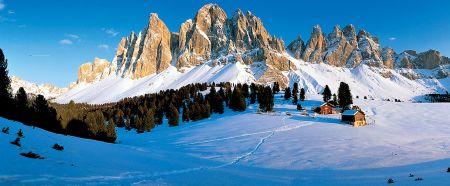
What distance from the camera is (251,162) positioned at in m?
37.4

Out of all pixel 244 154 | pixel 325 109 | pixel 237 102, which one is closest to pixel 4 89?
pixel 244 154

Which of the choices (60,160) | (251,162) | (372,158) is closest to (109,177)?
(60,160)

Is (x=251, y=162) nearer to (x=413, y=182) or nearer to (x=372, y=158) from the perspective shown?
(x=372, y=158)

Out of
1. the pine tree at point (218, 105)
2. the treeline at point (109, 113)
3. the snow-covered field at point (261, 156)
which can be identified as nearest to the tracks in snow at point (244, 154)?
the snow-covered field at point (261, 156)

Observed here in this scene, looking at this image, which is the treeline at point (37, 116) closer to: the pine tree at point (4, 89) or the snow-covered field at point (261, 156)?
the pine tree at point (4, 89)

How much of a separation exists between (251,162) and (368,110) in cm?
7899

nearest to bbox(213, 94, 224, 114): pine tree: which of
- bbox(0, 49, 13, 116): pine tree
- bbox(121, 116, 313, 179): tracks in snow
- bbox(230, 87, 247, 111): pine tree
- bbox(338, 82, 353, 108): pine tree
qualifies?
bbox(230, 87, 247, 111): pine tree

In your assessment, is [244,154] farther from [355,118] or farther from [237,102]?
[237,102]

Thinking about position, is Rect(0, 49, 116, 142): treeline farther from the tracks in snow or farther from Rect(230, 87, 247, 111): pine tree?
Rect(230, 87, 247, 111): pine tree

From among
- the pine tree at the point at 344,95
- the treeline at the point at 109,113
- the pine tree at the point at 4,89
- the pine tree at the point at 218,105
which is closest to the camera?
the pine tree at the point at 4,89

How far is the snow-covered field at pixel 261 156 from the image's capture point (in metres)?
19.8

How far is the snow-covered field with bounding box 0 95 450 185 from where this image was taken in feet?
65.0

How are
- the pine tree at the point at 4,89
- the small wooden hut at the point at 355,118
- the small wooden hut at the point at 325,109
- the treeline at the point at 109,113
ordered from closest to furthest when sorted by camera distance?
the pine tree at the point at 4,89 → the treeline at the point at 109,113 → the small wooden hut at the point at 355,118 → the small wooden hut at the point at 325,109

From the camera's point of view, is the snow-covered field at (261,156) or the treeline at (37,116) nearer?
the snow-covered field at (261,156)
